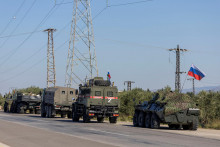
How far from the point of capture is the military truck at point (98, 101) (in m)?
30.4

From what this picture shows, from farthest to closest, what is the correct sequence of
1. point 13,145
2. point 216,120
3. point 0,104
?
point 0,104 → point 216,120 → point 13,145

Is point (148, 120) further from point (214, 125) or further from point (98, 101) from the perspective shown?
point (98, 101)

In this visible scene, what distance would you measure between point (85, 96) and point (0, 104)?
228 ft

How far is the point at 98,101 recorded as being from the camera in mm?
30625

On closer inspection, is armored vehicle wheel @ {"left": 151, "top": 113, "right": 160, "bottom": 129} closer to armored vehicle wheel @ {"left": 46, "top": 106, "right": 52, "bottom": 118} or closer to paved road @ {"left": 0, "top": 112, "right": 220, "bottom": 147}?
paved road @ {"left": 0, "top": 112, "right": 220, "bottom": 147}

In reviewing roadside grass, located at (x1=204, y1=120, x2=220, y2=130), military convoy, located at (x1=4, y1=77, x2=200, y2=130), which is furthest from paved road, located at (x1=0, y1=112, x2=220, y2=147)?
roadside grass, located at (x1=204, y1=120, x2=220, y2=130)

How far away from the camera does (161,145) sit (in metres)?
13.6

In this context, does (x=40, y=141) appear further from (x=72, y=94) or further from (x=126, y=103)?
(x=126, y=103)

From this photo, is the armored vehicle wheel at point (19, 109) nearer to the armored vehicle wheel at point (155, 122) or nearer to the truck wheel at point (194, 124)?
the armored vehicle wheel at point (155, 122)

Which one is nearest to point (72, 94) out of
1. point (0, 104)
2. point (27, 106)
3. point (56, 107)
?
point (56, 107)

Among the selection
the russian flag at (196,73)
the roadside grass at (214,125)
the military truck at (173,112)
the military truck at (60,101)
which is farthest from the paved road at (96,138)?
the military truck at (60,101)

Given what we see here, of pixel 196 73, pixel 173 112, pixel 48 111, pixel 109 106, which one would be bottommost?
pixel 48 111

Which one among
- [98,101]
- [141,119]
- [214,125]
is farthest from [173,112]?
[98,101]

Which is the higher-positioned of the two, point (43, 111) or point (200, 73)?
point (200, 73)
